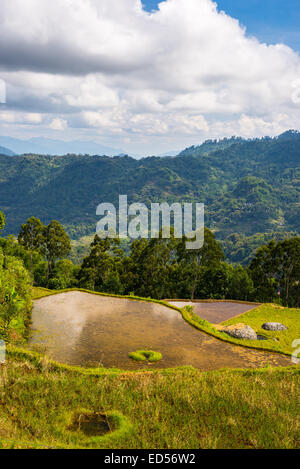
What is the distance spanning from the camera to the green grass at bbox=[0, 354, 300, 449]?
34.6ft

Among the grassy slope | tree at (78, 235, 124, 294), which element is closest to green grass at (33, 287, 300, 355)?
the grassy slope

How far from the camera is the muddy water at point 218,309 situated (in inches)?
1204

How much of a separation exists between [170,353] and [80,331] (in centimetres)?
644

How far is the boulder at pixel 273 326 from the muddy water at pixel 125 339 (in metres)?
7.01

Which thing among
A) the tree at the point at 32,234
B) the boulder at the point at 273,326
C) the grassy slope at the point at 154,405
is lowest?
the boulder at the point at 273,326

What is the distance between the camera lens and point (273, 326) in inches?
1081

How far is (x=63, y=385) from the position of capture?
14.1 metres

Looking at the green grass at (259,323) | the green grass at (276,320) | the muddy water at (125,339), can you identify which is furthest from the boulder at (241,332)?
the muddy water at (125,339)

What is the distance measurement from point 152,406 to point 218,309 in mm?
22084

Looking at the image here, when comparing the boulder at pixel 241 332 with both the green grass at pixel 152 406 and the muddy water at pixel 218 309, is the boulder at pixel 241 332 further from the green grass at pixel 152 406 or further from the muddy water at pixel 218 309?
the green grass at pixel 152 406

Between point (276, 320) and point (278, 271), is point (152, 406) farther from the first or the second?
point (278, 271)

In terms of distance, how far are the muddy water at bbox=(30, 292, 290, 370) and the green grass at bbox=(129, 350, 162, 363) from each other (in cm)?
32
